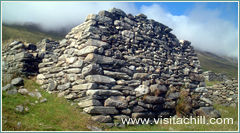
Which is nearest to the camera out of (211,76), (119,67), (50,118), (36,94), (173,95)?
(50,118)

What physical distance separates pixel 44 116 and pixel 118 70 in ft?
10.9

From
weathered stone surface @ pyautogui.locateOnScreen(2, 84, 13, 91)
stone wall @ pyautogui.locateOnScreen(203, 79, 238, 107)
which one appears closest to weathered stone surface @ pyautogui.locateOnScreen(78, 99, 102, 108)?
weathered stone surface @ pyautogui.locateOnScreen(2, 84, 13, 91)

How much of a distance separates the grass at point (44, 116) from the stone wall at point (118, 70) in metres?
0.45

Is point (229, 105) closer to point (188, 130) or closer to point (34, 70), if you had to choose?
point (188, 130)

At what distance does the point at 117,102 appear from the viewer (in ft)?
28.6

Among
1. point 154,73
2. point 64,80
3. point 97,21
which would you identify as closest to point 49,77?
point 64,80

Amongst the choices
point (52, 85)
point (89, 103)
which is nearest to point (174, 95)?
point (89, 103)

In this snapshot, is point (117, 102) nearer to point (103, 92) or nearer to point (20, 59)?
point (103, 92)

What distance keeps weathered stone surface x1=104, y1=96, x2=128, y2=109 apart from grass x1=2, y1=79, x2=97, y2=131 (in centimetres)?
91

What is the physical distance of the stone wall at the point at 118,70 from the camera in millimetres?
8797

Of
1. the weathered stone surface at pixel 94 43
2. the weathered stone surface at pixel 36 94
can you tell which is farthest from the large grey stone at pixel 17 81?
the weathered stone surface at pixel 94 43

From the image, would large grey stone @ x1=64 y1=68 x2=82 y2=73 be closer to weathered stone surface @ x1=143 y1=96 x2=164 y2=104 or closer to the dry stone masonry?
the dry stone masonry

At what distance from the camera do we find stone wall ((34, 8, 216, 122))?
880 cm

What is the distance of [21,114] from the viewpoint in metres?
7.58
